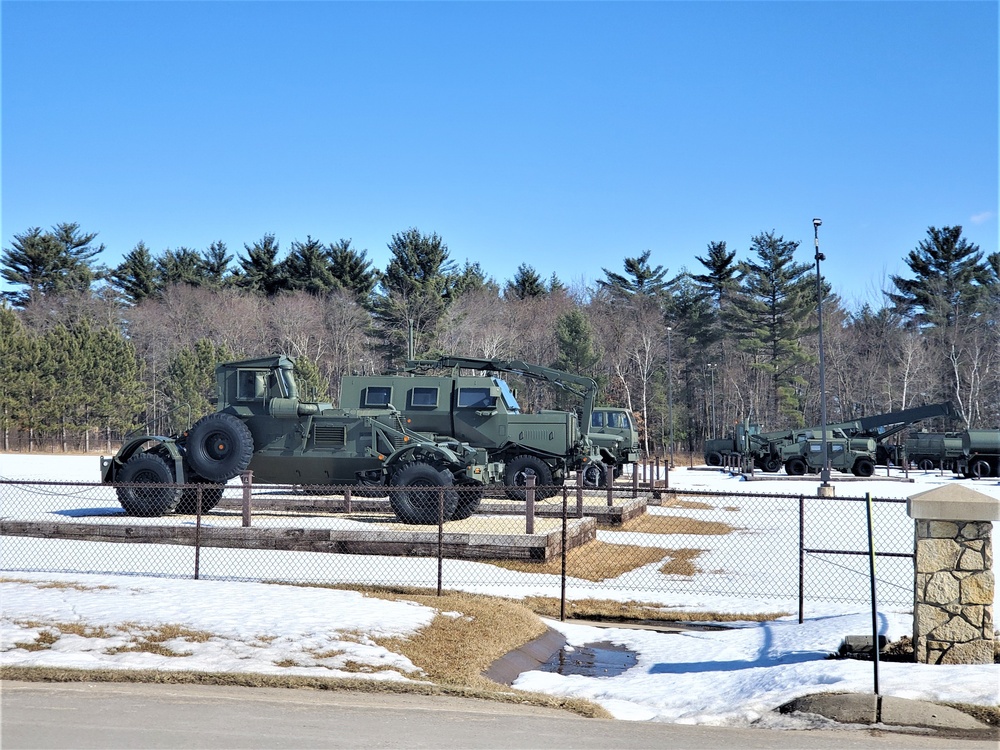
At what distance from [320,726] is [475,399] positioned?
17441 mm

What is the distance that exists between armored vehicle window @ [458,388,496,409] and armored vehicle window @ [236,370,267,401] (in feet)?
18.0

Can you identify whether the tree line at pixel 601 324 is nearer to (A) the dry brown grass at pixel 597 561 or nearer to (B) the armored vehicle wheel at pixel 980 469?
(B) the armored vehicle wheel at pixel 980 469

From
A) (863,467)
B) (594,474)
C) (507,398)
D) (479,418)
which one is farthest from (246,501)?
(863,467)

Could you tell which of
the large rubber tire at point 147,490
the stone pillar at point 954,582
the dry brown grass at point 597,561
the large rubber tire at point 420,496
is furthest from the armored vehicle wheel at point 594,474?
the stone pillar at point 954,582

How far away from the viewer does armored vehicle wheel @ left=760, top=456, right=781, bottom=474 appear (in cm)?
4506

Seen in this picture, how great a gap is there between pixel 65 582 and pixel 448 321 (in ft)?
180

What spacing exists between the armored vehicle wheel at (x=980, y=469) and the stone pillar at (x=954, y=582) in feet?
117

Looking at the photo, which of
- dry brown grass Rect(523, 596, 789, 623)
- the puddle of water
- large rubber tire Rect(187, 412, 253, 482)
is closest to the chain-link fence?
dry brown grass Rect(523, 596, 789, 623)

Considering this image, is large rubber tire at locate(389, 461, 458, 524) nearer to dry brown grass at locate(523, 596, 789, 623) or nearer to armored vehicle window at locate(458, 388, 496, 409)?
dry brown grass at locate(523, 596, 789, 623)

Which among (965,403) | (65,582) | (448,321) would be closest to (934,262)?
(965,403)

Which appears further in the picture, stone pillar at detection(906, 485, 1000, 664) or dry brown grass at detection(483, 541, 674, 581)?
dry brown grass at detection(483, 541, 674, 581)

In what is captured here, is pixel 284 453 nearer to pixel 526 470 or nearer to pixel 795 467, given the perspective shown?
pixel 526 470

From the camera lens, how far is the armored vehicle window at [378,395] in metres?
23.9

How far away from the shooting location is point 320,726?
6652 millimetres
